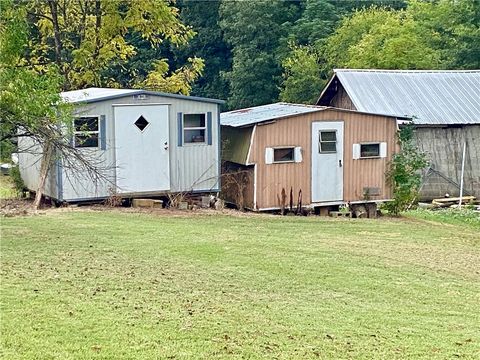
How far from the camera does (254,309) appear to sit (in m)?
8.73

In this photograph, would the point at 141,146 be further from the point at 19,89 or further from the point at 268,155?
the point at 19,89

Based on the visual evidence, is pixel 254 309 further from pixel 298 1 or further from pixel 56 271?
pixel 298 1

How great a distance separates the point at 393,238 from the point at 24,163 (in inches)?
388

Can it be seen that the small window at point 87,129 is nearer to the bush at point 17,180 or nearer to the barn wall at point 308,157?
the bush at point 17,180

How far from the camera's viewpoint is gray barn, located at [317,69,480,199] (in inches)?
1026

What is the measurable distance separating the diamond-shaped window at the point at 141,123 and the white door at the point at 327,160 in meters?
4.13

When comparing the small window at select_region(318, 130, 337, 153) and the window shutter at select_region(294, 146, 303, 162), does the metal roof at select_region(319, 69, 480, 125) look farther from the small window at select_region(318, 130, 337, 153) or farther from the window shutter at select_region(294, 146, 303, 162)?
the window shutter at select_region(294, 146, 303, 162)

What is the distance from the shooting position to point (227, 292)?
31.3 ft

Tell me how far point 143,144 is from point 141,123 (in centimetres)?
48

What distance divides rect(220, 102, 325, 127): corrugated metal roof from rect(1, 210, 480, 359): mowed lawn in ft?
13.3

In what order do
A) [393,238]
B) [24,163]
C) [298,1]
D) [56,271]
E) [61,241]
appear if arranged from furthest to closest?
1. [298,1]
2. [24,163]
3. [393,238]
4. [61,241]
5. [56,271]

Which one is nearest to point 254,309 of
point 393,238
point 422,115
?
point 393,238

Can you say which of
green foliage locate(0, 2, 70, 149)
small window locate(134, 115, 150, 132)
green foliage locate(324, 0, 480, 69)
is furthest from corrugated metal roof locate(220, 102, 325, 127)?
green foliage locate(324, 0, 480, 69)

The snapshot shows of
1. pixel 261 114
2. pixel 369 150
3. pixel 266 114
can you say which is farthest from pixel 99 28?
pixel 369 150
